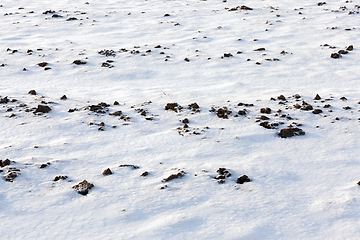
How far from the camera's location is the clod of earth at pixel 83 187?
301 centimetres

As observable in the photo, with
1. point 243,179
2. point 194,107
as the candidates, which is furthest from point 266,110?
point 243,179

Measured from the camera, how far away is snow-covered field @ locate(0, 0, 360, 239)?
271cm

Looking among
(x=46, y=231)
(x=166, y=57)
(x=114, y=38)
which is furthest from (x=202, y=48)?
(x=46, y=231)

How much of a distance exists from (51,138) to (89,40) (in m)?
5.60

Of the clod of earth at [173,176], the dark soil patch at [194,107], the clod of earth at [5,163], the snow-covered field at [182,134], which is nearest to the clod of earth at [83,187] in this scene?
the snow-covered field at [182,134]

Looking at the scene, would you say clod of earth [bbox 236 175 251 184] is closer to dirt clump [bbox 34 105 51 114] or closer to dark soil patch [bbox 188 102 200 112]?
dark soil patch [bbox 188 102 200 112]

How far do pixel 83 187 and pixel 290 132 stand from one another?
282cm

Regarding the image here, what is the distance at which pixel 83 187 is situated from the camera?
3.05 m

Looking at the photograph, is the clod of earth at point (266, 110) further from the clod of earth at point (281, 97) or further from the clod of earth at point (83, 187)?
the clod of earth at point (83, 187)

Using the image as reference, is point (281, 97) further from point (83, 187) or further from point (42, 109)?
point (42, 109)

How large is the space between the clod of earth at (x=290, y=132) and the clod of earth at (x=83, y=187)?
8.62ft

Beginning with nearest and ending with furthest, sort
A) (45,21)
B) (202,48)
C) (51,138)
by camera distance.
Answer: (51,138) → (202,48) → (45,21)

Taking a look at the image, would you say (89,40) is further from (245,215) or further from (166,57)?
(245,215)

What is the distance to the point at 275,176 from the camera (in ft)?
10.8
